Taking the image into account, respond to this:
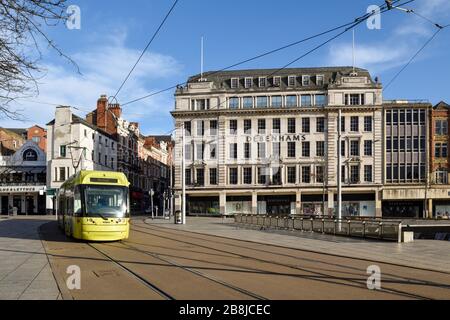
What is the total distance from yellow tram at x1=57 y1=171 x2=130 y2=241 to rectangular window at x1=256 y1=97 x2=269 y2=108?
48.6 meters

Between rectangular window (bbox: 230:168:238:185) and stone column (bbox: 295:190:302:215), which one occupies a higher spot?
rectangular window (bbox: 230:168:238:185)

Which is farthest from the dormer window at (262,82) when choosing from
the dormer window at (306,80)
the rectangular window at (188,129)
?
the rectangular window at (188,129)

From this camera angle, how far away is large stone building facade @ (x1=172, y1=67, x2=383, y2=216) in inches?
2616

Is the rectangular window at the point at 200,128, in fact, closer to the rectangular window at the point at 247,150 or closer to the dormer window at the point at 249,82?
the rectangular window at the point at 247,150

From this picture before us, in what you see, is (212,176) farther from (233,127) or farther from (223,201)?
(233,127)

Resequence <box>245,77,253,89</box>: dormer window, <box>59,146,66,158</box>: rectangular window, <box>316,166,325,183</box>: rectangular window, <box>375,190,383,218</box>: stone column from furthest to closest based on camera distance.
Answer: <box>245,77,253,89</box>: dormer window
<box>59,146,66,158</box>: rectangular window
<box>316,166,325,183</box>: rectangular window
<box>375,190,383,218</box>: stone column

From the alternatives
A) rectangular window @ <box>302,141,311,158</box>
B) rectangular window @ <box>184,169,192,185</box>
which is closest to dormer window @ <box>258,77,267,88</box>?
rectangular window @ <box>302,141,311,158</box>

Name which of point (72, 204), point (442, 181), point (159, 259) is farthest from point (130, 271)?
point (442, 181)

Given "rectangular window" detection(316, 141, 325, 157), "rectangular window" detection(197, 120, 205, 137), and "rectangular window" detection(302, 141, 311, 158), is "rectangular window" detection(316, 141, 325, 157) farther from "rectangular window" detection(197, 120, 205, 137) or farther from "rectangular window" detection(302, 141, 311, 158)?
"rectangular window" detection(197, 120, 205, 137)

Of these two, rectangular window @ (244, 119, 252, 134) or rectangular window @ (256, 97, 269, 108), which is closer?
rectangular window @ (244, 119, 252, 134)

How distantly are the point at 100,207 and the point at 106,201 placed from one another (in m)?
0.40

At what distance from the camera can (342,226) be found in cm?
2700

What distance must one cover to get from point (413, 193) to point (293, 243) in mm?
46459

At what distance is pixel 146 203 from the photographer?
3856 inches
